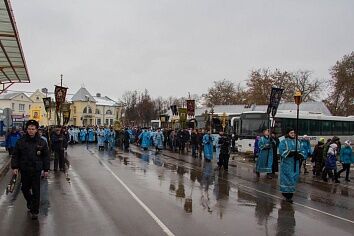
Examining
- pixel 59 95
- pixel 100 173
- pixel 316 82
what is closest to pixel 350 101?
pixel 316 82

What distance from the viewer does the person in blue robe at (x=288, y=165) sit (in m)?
11.4

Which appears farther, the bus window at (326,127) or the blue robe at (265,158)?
the bus window at (326,127)

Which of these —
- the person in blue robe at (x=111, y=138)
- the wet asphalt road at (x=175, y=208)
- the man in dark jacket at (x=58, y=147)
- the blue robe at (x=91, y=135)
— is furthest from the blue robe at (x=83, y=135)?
the wet asphalt road at (x=175, y=208)

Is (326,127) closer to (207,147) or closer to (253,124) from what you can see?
(253,124)

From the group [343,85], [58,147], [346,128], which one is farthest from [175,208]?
[343,85]

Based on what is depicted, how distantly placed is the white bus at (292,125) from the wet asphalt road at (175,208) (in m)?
11.8

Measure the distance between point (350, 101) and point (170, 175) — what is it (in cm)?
4961

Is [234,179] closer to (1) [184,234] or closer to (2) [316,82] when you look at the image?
(1) [184,234]

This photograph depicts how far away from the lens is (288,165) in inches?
455

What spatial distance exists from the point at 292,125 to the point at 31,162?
2430 cm

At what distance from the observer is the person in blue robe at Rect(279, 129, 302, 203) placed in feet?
37.5

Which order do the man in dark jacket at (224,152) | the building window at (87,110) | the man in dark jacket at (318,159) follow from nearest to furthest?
the man in dark jacket at (318,159), the man in dark jacket at (224,152), the building window at (87,110)

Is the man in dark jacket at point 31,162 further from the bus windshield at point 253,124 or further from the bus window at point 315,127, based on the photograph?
the bus window at point 315,127

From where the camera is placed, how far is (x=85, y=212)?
9.23 meters
